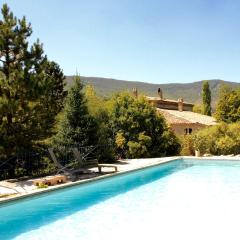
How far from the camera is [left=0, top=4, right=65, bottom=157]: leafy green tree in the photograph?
17875 mm

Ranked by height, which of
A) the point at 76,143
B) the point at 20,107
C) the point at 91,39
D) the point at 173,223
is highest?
the point at 91,39

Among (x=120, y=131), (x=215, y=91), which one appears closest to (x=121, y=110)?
(x=120, y=131)

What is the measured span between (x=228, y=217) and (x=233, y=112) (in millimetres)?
31828

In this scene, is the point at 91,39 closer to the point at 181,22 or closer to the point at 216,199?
the point at 181,22

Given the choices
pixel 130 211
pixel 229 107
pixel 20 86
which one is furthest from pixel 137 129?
pixel 130 211

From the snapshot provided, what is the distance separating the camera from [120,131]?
31359mm

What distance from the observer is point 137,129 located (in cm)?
3138

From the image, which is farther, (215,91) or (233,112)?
(215,91)

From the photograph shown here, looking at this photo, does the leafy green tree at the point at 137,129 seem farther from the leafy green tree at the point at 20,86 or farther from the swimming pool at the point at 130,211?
the leafy green tree at the point at 20,86

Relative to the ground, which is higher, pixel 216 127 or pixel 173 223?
pixel 216 127

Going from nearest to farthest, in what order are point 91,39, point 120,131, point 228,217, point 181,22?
1. point 228,217
2. point 181,22
3. point 91,39
4. point 120,131

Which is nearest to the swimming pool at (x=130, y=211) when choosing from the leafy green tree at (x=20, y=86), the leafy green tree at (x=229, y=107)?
the leafy green tree at (x=20, y=86)

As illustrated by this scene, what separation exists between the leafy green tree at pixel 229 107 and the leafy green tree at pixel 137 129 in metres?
12.8

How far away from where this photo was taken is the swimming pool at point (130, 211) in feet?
37.3
